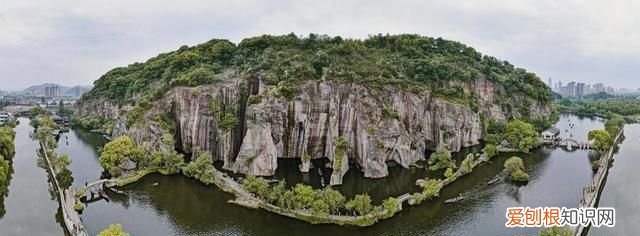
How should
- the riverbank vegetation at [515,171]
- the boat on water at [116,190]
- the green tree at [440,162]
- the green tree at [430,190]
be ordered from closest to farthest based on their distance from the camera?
1. the green tree at [430,190]
2. the boat on water at [116,190]
3. the riverbank vegetation at [515,171]
4. the green tree at [440,162]

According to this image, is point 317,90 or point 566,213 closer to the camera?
point 566,213

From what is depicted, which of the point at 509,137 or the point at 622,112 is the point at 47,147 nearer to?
the point at 509,137

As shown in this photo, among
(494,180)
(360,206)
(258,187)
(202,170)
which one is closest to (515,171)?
(494,180)

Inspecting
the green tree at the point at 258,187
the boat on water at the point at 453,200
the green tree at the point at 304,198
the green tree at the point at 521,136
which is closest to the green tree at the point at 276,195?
the green tree at the point at 258,187

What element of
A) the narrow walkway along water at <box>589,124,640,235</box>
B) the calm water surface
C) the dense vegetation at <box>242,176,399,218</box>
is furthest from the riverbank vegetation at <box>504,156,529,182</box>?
the dense vegetation at <box>242,176,399,218</box>

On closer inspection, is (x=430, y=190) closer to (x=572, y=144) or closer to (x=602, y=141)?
(x=602, y=141)

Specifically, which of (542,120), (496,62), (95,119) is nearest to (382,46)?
(496,62)

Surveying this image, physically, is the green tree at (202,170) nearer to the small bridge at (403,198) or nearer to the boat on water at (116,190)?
the boat on water at (116,190)
